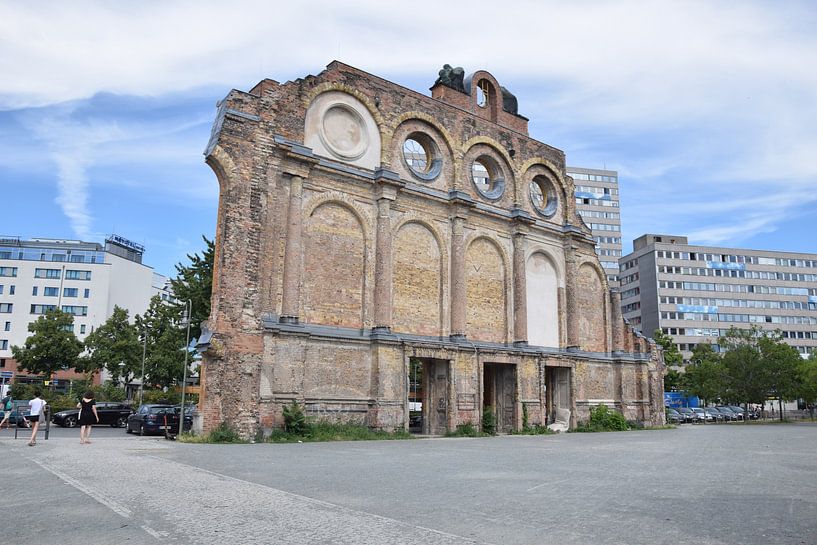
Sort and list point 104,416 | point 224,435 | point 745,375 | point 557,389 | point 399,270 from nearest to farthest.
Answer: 1. point 224,435
2. point 399,270
3. point 557,389
4. point 104,416
5. point 745,375

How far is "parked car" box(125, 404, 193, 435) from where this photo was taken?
80.3 ft

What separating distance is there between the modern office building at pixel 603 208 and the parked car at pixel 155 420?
283 ft

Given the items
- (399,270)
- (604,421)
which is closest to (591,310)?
(604,421)

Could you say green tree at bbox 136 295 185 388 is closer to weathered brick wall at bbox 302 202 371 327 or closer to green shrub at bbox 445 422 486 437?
weathered brick wall at bbox 302 202 371 327

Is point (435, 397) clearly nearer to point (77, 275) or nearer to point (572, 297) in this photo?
point (572, 297)

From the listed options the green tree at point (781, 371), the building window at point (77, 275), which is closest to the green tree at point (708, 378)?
the green tree at point (781, 371)

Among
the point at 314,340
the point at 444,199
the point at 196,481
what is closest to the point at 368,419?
the point at 314,340

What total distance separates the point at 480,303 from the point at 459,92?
10245 millimetres

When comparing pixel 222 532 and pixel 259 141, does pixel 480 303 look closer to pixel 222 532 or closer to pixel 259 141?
pixel 259 141

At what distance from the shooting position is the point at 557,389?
105 ft

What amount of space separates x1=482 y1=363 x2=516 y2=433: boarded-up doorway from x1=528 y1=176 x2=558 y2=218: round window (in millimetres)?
9216

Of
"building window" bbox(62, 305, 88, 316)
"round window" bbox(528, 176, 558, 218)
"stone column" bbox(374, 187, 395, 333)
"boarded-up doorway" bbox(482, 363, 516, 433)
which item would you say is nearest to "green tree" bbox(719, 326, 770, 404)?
"round window" bbox(528, 176, 558, 218)

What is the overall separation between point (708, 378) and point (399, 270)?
38678mm

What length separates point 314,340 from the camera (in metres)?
22.4
